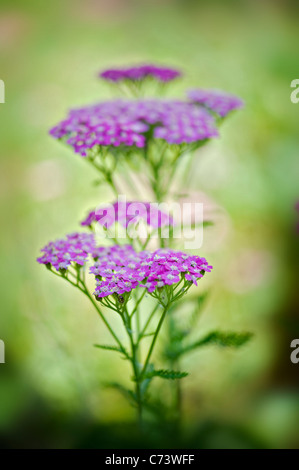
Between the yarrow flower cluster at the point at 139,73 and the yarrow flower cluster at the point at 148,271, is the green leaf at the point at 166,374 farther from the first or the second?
the yarrow flower cluster at the point at 139,73

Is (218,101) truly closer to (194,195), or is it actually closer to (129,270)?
(129,270)

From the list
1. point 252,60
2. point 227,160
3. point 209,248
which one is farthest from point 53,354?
point 252,60

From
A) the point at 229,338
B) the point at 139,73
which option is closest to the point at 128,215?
the point at 229,338

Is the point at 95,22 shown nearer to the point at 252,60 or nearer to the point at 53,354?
the point at 252,60

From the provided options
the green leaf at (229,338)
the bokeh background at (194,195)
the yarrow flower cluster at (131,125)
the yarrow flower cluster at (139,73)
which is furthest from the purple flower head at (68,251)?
the yarrow flower cluster at (139,73)

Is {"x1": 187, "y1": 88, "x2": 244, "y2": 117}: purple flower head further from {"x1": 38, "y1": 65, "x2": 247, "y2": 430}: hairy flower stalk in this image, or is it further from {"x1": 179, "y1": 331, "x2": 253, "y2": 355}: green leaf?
{"x1": 179, "y1": 331, "x2": 253, "y2": 355}: green leaf

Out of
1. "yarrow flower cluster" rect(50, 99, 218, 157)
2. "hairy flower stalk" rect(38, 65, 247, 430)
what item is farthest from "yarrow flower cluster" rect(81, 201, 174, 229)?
"yarrow flower cluster" rect(50, 99, 218, 157)
